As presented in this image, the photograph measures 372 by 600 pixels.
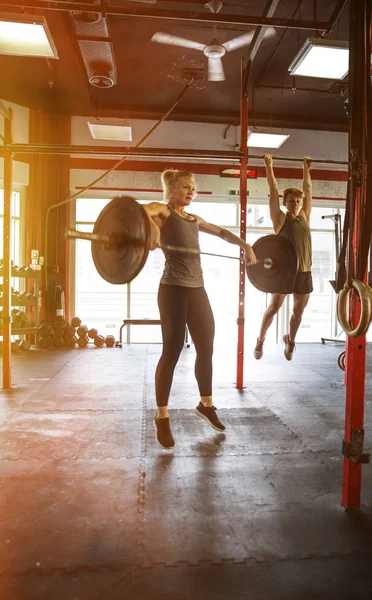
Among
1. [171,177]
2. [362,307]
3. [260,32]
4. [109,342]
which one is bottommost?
[109,342]

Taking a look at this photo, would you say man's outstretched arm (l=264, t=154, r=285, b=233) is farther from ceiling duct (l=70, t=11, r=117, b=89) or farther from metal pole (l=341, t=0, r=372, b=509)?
ceiling duct (l=70, t=11, r=117, b=89)

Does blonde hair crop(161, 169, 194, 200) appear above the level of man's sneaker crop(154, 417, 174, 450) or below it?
above

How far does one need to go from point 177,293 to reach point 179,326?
0.64ft

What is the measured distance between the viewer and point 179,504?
6.13 feet

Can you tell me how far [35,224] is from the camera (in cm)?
728

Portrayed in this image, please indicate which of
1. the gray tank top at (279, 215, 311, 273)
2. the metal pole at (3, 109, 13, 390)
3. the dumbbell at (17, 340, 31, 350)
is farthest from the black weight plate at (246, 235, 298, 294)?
the dumbbell at (17, 340, 31, 350)

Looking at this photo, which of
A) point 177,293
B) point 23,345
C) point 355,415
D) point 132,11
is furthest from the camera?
point 23,345

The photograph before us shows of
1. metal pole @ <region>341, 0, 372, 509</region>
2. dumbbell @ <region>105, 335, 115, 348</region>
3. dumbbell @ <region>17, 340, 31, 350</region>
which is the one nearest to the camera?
metal pole @ <region>341, 0, 372, 509</region>

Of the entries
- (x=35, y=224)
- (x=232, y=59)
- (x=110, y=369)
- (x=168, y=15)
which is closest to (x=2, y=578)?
(x=168, y=15)

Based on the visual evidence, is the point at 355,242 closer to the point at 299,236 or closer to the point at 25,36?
the point at 299,236

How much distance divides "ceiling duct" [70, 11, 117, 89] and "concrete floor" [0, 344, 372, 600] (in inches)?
139

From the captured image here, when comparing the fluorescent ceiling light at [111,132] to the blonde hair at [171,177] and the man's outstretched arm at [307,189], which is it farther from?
the blonde hair at [171,177]

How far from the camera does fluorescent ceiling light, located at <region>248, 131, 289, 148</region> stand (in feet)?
22.3

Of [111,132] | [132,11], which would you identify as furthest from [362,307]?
[111,132]
